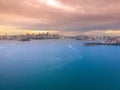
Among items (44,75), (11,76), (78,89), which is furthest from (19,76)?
(78,89)

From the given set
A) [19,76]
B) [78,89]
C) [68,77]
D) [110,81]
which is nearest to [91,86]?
[78,89]

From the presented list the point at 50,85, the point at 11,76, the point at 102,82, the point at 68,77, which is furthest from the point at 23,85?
the point at 102,82

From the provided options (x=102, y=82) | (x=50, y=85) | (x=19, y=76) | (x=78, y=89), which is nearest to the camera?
(x=78, y=89)

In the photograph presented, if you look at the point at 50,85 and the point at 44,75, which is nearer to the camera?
the point at 50,85

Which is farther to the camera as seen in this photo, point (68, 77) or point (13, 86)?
point (68, 77)

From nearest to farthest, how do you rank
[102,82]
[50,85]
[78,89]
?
[78,89], [50,85], [102,82]

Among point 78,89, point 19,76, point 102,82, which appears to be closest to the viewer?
point 78,89

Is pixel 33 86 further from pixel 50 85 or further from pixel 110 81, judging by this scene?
pixel 110 81

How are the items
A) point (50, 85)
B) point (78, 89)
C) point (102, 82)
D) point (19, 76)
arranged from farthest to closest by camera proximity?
point (19, 76) → point (102, 82) → point (50, 85) → point (78, 89)

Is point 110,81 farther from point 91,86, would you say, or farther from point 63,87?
point 63,87
